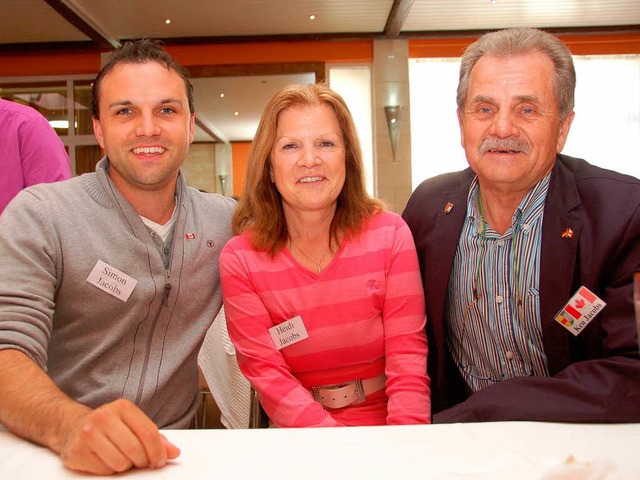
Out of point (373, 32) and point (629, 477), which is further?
point (373, 32)

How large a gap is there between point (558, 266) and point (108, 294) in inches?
48.5

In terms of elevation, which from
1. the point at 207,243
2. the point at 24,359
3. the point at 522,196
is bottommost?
the point at 24,359

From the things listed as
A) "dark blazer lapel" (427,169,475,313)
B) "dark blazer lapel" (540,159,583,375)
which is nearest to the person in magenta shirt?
"dark blazer lapel" (427,169,475,313)

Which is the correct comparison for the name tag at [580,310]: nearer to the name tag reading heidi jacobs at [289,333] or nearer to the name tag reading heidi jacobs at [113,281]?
the name tag reading heidi jacobs at [289,333]

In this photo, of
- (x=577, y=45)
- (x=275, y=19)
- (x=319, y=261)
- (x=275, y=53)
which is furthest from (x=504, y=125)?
(x=577, y=45)

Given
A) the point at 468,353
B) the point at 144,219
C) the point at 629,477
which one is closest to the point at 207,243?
the point at 144,219

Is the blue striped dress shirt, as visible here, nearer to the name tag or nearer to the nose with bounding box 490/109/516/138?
the name tag

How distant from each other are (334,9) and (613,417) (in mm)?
6852

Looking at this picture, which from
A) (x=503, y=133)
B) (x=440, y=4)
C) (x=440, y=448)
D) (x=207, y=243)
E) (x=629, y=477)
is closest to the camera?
(x=629, y=477)

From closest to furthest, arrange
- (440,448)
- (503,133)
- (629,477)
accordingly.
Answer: (629,477) → (440,448) → (503,133)

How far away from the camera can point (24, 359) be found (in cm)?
122

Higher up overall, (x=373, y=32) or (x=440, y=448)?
(x=373, y=32)

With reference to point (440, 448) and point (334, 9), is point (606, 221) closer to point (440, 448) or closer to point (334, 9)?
point (440, 448)

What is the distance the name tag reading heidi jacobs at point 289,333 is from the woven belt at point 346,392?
178mm
